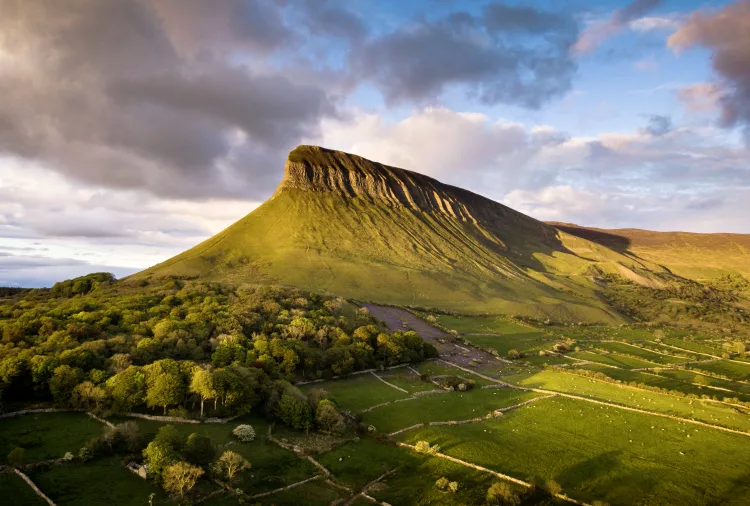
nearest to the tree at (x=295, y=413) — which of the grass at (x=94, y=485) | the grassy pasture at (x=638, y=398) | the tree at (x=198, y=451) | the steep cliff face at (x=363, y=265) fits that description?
the tree at (x=198, y=451)

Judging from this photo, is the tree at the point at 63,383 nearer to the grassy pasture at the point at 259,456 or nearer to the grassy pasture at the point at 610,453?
the grassy pasture at the point at 259,456

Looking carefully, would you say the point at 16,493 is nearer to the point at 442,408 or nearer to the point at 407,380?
the point at 442,408

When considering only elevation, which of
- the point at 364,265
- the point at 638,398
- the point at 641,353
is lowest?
the point at 638,398

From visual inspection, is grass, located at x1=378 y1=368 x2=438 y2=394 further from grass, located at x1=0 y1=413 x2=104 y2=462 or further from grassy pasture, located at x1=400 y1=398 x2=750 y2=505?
grass, located at x1=0 y1=413 x2=104 y2=462

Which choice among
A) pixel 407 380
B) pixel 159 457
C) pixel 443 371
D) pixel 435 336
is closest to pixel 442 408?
pixel 407 380

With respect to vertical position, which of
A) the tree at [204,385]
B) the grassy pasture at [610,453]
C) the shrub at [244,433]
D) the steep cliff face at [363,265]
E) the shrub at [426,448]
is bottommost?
the grassy pasture at [610,453]

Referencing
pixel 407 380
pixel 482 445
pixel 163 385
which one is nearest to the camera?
pixel 482 445
